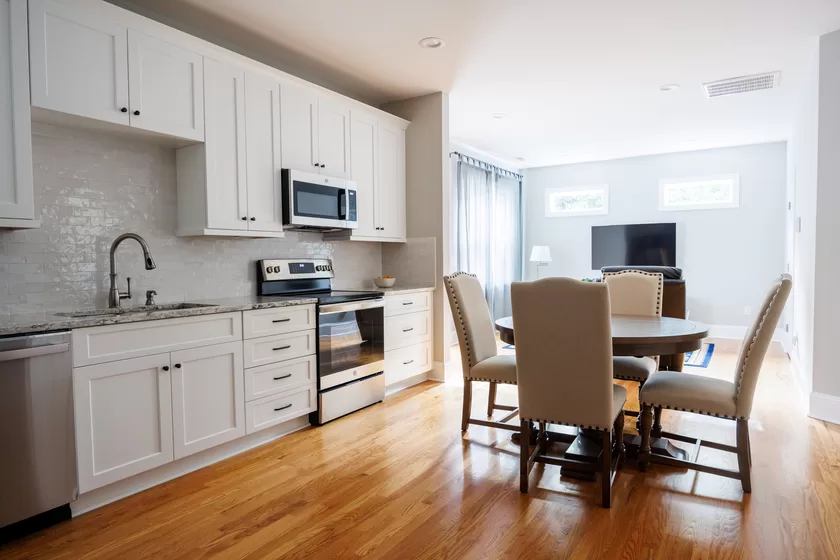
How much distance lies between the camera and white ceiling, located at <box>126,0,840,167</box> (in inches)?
117

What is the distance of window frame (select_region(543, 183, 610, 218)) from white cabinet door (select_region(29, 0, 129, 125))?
674 centimetres

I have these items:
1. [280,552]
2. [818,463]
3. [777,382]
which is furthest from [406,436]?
[777,382]

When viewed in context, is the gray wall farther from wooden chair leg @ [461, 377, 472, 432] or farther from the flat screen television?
wooden chair leg @ [461, 377, 472, 432]

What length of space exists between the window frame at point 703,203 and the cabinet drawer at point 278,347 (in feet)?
19.8

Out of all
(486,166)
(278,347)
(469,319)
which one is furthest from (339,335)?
(486,166)

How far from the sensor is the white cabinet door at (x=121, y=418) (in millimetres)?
2158

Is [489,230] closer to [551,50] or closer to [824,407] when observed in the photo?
[551,50]

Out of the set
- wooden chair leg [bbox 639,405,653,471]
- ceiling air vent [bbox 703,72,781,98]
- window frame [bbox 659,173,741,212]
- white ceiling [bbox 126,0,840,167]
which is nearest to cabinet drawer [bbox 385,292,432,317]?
white ceiling [bbox 126,0,840,167]

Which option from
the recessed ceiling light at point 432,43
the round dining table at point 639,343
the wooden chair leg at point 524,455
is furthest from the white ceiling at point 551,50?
the wooden chair leg at point 524,455

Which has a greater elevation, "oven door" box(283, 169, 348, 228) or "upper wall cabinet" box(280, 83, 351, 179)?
"upper wall cabinet" box(280, 83, 351, 179)

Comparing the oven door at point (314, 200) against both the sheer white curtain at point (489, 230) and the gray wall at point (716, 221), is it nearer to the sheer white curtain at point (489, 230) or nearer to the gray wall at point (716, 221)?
the sheer white curtain at point (489, 230)

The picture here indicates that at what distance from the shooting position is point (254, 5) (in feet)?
9.50

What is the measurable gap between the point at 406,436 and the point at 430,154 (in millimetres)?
2513

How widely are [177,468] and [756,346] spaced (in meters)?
2.84
